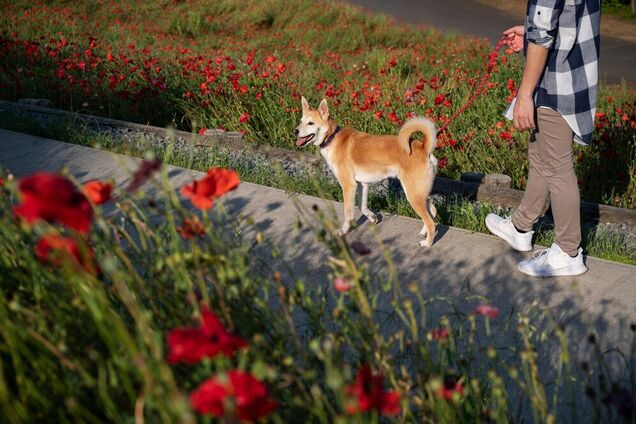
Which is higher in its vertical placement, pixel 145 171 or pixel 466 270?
pixel 145 171

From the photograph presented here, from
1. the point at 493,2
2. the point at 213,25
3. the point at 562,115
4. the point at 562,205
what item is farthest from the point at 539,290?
the point at 493,2

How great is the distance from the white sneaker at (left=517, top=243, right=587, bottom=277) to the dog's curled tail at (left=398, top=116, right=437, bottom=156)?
1037mm

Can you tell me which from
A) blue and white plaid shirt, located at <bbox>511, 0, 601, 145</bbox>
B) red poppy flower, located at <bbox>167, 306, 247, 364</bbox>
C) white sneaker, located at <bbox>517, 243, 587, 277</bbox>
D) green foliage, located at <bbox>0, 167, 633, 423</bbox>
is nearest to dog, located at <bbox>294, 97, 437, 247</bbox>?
white sneaker, located at <bbox>517, 243, 587, 277</bbox>

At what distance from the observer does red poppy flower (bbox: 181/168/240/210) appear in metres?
2.00

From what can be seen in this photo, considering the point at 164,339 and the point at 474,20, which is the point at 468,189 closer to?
the point at 164,339

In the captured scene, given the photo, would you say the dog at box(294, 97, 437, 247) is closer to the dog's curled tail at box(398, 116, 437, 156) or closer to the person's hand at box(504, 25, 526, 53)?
the dog's curled tail at box(398, 116, 437, 156)

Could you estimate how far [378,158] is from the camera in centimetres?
483

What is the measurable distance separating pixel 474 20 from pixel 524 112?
16.2 m

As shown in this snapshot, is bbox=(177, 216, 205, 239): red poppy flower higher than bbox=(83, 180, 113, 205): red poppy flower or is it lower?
lower

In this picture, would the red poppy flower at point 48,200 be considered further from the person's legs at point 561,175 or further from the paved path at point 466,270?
the person's legs at point 561,175

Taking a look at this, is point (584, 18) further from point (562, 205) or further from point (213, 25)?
point (213, 25)

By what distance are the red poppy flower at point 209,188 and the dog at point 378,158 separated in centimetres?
267

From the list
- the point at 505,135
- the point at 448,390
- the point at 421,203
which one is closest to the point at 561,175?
the point at 421,203

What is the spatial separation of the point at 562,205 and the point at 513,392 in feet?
4.90
